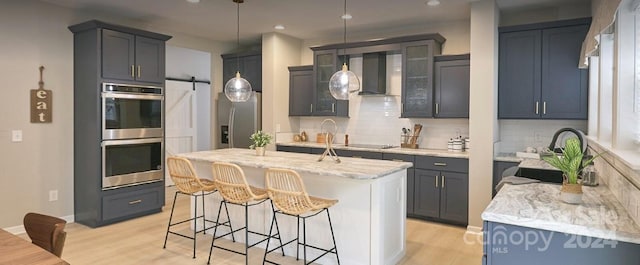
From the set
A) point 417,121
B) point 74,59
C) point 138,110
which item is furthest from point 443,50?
point 74,59

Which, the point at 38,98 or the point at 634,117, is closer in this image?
the point at 634,117

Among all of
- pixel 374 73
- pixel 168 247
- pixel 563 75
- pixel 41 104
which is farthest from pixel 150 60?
pixel 563 75

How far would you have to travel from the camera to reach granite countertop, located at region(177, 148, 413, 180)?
115 inches

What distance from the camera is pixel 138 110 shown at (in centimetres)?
472

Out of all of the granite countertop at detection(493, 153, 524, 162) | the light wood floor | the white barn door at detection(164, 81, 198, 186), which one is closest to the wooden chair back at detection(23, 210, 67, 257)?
the light wood floor

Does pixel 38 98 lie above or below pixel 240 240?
above

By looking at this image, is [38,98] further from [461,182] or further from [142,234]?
[461,182]

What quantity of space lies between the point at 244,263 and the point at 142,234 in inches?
58.7

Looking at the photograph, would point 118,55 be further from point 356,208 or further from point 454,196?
point 454,196

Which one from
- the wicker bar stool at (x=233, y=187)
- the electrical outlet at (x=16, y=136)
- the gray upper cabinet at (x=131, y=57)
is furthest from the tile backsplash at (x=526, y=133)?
the electrical outlet at (x=16, y=136)

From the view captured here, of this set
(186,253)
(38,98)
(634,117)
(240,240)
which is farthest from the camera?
(38,98)

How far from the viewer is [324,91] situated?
5.77 m

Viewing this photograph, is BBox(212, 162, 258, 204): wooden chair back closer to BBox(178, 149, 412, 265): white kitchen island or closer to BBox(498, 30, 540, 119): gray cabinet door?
BBox(178, 149, 412, 265): white kitchen island

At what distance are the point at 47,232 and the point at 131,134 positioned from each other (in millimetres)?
2906
